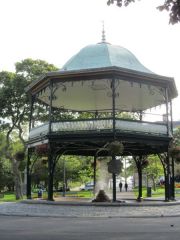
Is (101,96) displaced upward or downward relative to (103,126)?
upward

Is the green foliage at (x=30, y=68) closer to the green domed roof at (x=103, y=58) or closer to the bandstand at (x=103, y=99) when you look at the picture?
the bandstand at (x=103, y=99)

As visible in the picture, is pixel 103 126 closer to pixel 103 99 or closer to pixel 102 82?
pixel 102 82

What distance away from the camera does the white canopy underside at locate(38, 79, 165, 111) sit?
91.6 ft

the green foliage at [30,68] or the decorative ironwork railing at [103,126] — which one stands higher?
the green foliage at [30,68]

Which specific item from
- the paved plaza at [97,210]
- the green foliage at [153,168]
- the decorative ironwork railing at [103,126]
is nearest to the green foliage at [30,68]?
the decorative ironwork railing at [103,126]

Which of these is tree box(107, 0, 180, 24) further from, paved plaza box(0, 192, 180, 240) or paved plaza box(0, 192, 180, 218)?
paved plaza box(0, 192, 180, 218)

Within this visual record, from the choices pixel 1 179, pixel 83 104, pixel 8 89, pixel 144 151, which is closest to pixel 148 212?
pixel 144 151

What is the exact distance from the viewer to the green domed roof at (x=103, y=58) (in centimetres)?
2572

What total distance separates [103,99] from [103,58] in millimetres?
6169

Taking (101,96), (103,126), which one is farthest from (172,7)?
(101,96)

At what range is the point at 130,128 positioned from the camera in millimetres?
24109

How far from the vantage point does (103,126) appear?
23.9 metres

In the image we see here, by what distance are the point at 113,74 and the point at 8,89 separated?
1594 cm

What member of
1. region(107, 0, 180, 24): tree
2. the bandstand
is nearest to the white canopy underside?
the bandstand
